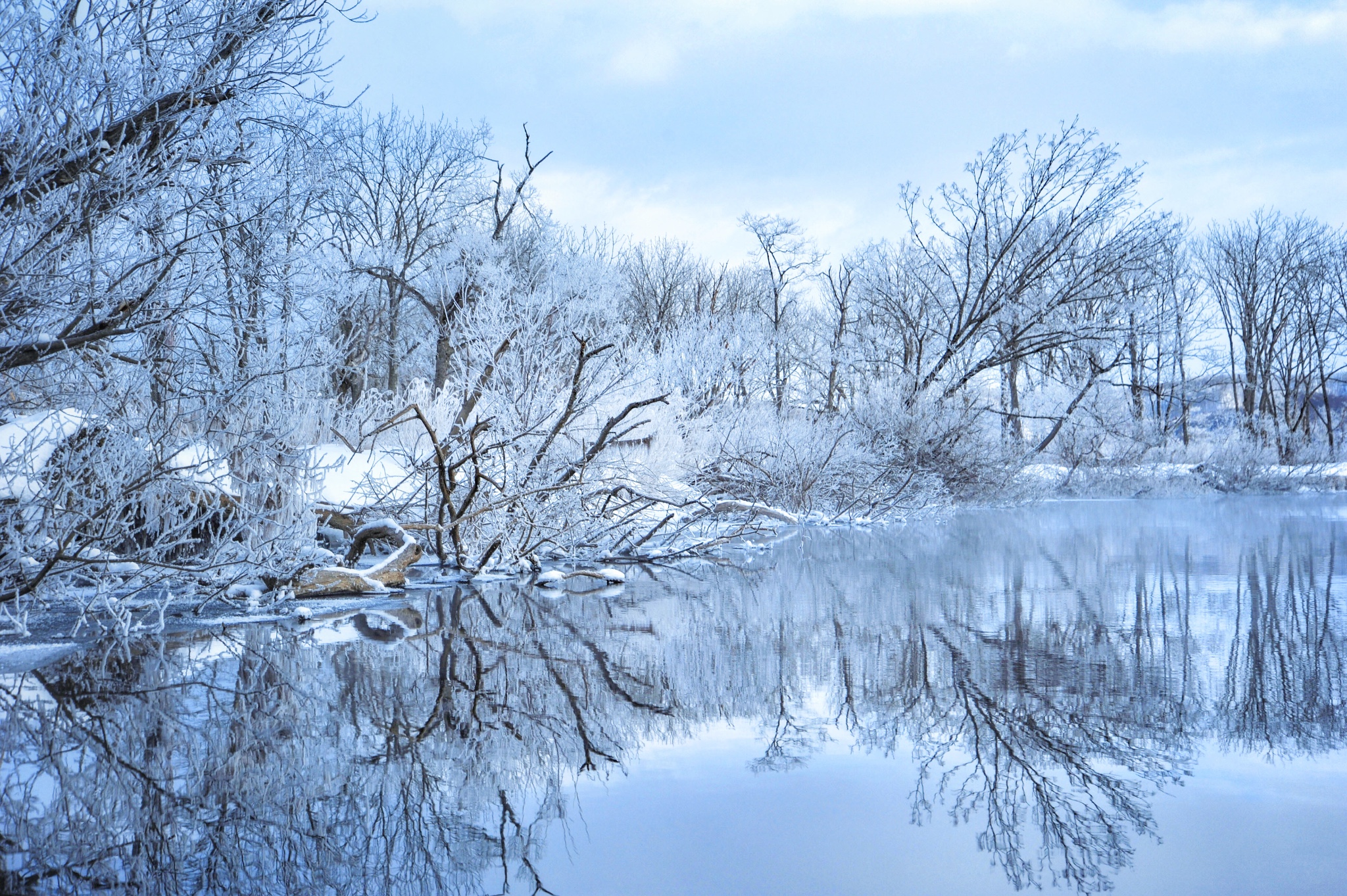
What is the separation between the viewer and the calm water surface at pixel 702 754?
197cm

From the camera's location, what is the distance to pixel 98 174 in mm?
4383

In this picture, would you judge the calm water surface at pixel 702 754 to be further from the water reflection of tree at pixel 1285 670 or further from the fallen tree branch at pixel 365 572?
the fallen tree branch at pixel 365 572

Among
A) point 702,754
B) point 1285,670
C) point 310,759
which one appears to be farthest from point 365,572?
point 1285,670

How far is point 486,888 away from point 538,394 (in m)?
6.93

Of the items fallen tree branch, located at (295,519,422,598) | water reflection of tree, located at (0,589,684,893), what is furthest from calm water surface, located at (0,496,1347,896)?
fallen tree branch, located at (295,519,422,598)

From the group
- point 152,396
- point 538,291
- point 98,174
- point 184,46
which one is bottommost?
point 152,396

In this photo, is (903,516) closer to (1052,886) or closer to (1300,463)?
(1052,886)

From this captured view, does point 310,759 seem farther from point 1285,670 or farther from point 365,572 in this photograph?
point 365,572

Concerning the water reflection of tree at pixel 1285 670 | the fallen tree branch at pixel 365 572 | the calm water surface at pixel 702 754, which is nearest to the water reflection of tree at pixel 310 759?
the calm water surface at pixel 702 754

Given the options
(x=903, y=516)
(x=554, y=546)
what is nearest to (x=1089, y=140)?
(x=903, y=516)

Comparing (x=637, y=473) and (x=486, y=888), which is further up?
(x=637, y=473)

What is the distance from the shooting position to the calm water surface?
197cm

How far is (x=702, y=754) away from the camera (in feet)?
9.13

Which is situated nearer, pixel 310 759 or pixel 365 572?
pixel 310 759
